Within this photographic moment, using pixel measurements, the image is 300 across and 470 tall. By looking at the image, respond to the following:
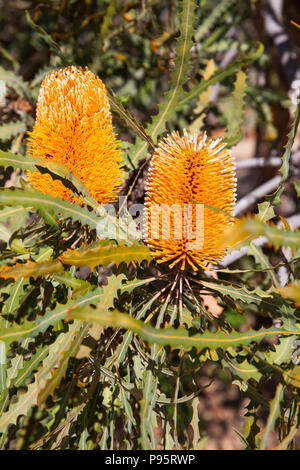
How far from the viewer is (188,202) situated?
0.60 m

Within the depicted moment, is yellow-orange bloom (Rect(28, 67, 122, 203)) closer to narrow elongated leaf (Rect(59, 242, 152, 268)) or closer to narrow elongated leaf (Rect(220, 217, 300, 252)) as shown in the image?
narrow elongated leaf (Rect(59, 242, 152, 268))

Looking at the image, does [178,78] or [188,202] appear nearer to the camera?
[188,202]

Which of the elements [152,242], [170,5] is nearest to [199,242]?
[152,242]

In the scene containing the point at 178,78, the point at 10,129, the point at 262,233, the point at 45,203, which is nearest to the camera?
the point at 262,233

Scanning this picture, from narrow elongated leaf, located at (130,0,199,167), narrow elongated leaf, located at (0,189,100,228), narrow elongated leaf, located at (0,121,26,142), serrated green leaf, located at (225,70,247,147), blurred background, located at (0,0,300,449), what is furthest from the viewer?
blurred background, located at (0,0,300,449)

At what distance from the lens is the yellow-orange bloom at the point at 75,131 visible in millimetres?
588

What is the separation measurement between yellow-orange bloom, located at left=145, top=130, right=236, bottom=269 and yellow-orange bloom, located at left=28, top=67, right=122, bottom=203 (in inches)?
3.8

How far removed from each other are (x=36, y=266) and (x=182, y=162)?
28 centimetres

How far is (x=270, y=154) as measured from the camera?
1.62 m

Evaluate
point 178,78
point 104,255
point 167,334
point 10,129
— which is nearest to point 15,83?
point 10,129

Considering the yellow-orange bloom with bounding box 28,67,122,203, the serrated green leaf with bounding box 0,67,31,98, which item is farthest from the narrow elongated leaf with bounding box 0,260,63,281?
the serrated green leaf with bounding box 0,67,31,98

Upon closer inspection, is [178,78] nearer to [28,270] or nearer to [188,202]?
[188,202]

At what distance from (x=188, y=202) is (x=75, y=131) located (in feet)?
0.71

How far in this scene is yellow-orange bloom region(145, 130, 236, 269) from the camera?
1.97 ft
